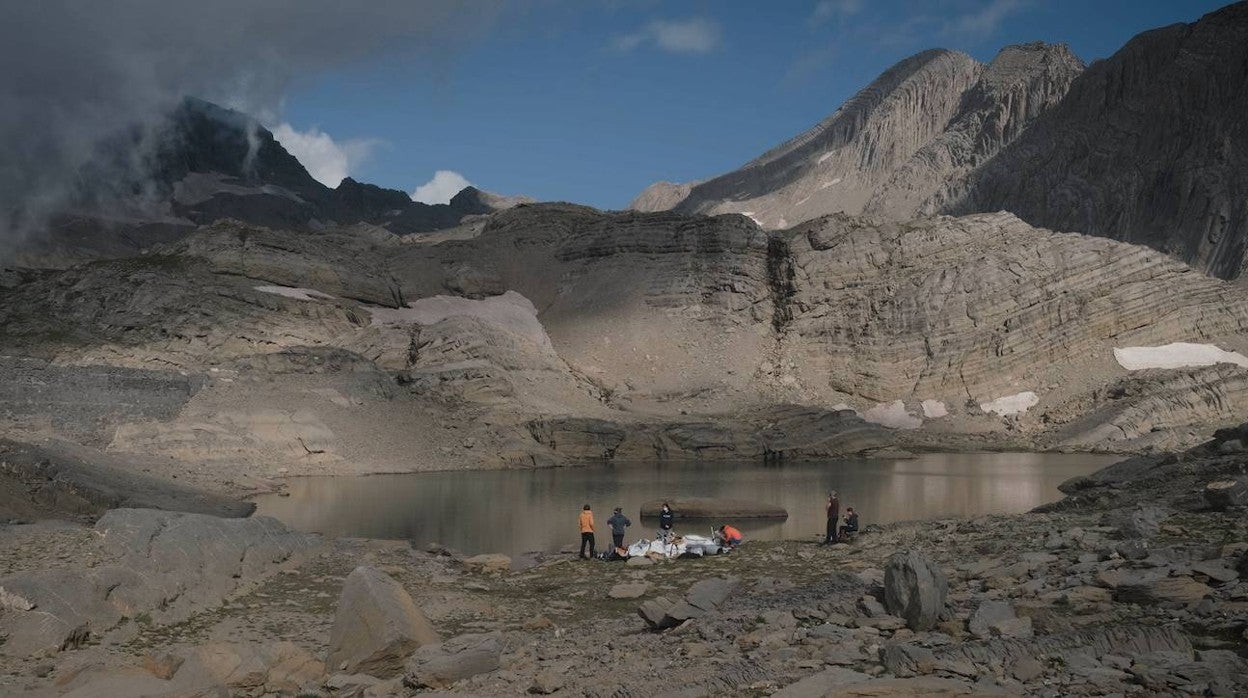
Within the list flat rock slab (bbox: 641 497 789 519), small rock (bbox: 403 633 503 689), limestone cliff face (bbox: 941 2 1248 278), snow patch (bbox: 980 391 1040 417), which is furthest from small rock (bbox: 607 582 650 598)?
limestone cliff face (bbox: 941 2 1248 278)

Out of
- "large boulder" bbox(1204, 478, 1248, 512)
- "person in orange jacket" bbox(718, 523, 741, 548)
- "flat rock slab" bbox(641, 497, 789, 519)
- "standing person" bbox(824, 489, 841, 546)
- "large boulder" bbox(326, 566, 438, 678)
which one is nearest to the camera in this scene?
"large boulder" bbox(326, 566, 438, 678)

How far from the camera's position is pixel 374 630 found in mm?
12617

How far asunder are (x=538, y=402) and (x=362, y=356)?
11.5m

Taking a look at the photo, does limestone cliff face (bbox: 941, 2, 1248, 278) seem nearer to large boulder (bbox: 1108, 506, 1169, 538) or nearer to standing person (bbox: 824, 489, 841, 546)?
standing person (bbox: 824, 489, 841, 546)

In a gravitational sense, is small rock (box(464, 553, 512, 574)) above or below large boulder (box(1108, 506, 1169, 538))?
below

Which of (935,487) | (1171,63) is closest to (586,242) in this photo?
(935,487)

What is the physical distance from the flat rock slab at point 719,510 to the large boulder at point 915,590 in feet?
64.8

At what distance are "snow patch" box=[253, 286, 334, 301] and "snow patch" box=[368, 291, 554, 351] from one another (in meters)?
3.94

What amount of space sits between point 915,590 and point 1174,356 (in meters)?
71.1

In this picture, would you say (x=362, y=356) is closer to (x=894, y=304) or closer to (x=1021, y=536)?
(x=894, y=304)

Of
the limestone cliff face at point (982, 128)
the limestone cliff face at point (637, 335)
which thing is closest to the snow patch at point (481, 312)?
the limestone cliff face at point (637, 335)

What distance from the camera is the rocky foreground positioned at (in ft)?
32.8

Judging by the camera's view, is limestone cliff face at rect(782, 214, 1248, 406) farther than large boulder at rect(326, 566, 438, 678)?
Yes

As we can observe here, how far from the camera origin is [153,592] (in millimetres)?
15438
